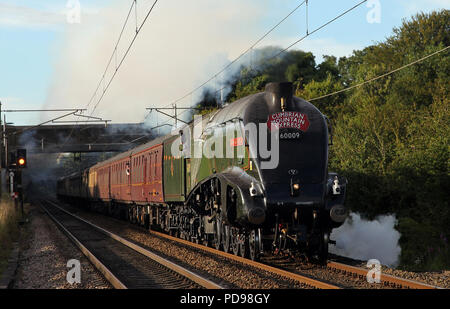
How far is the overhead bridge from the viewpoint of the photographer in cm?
5803

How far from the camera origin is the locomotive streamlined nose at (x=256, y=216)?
11.4 m

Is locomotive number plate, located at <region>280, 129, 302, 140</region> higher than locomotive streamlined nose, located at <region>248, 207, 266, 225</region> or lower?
higher

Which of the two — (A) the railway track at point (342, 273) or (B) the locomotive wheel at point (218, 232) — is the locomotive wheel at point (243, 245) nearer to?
(A) the railway track at point (342, 273)

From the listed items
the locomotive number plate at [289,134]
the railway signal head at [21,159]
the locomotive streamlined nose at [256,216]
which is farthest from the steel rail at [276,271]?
the railway signal head at [21,159]

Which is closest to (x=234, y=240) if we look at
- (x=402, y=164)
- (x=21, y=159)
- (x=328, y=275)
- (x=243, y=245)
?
(x=243, y=245)

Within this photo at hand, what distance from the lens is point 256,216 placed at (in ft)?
37.4

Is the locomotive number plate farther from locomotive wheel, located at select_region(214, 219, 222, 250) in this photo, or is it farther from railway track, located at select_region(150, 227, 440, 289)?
locomotive wheel, located at select_region(214, 219, 222, 250)

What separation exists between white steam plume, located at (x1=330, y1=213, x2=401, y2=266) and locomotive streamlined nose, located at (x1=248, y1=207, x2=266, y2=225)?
5.61 m

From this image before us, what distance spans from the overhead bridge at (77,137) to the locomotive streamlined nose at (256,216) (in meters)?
46.6

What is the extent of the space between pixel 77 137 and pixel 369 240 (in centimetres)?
4508

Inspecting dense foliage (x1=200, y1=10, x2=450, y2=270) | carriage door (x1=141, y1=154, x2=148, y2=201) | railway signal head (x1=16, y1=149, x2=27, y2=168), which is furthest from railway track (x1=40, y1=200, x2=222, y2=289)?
railway signal head (x1=16, y1=149, x2=27, y2=168)

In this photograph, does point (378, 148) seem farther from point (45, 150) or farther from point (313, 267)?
point (45, 150)

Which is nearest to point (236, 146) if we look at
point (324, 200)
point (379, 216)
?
point (324, 200)

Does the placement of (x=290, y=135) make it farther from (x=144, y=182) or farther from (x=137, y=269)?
(x=144, y=182)
